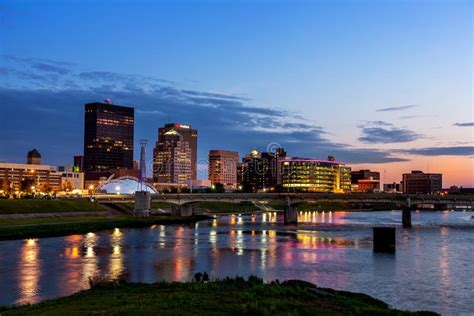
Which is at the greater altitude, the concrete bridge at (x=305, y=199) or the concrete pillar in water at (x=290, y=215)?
the concrete bridge at (x=305, y=199)

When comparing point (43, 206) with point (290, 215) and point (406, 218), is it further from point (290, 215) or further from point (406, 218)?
point (406, 218)

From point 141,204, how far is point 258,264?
323 feet

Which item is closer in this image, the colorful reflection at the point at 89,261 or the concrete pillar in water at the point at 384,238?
the colorful reflection at the point at 89,261

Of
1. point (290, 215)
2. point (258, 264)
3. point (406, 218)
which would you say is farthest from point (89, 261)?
point (290, 215)

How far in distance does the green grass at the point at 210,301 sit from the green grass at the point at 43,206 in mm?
93770

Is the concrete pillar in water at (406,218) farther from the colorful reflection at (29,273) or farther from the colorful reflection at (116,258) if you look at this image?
the colorful reflection at (29,273)

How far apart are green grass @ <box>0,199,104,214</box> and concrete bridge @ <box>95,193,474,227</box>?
12662 mm

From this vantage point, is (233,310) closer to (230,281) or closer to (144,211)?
(230,281)

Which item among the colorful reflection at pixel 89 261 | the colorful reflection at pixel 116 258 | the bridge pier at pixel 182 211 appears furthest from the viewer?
the bridge pier at pixel 182 211

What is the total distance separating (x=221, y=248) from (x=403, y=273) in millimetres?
29996

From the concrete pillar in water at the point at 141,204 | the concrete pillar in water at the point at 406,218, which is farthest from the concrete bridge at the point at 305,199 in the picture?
the concrete pillar in water at the point at 141,204

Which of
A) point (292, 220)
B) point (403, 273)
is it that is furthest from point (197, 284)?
point (292, 220)

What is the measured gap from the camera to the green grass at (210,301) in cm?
2781

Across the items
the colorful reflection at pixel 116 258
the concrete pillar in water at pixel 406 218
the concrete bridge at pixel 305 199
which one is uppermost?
the concrete bridge at pixel 305 199
